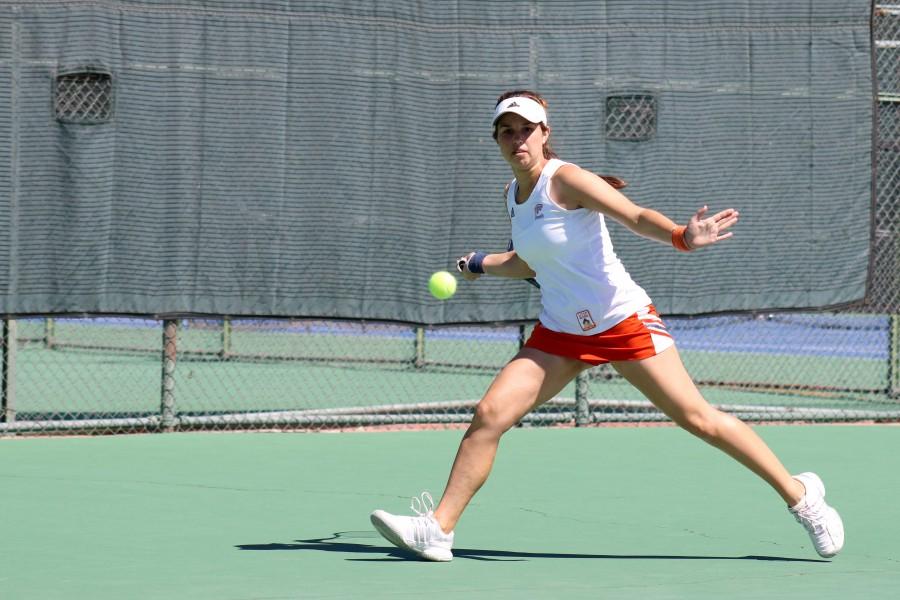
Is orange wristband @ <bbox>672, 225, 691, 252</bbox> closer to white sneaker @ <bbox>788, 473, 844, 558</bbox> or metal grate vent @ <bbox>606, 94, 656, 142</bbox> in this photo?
white sneaker @ <bbox>788, 473, 844, 558</bbox>

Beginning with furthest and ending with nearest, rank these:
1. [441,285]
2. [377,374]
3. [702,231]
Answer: [377,374], [441,285], [702,231]

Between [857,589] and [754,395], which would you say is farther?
[754,395]

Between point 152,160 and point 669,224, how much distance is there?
484 cm

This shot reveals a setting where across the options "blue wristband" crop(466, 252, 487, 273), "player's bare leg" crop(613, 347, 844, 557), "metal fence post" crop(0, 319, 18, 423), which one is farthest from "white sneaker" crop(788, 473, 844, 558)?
"metal fence post" crop(0, 319, 18, 423)

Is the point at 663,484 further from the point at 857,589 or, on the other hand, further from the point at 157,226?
the point at 157,226

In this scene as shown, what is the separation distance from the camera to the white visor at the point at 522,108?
557cm

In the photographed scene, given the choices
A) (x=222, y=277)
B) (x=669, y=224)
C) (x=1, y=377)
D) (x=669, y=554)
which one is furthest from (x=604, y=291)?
(x=1, y=377)

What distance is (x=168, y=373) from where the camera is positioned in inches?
375

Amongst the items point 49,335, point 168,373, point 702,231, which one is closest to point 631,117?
point 168,373

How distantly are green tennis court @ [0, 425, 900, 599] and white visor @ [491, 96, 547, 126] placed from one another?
5.15 ft

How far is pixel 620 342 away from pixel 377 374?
9.09 metres

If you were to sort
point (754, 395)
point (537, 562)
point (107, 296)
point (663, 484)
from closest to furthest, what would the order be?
1. point (537, 562)
2. point (663, 484)
3. point (107, 296)
4. point (754, 395)

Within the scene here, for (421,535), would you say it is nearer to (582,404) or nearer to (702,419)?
(702,419)

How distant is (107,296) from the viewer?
9273 millimetres
